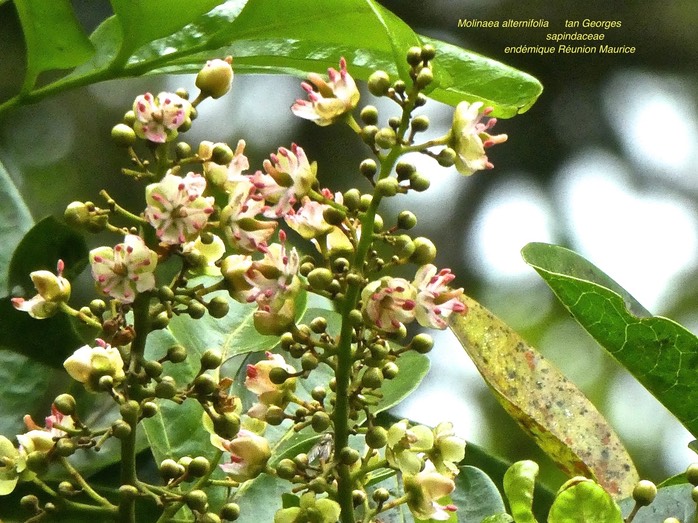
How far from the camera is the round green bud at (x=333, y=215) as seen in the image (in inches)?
15.8

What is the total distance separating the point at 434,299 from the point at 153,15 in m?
0.28

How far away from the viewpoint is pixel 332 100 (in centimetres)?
41

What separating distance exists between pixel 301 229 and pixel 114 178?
832 millimetres

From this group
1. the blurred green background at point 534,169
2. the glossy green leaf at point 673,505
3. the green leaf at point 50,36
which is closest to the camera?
the glossy green leaf at point 673,505

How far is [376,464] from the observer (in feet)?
1.33

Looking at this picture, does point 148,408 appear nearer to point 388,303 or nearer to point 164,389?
point 164,389

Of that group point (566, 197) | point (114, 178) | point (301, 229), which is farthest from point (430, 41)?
point (566, 197)

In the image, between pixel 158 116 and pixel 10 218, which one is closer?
pixel 158 116

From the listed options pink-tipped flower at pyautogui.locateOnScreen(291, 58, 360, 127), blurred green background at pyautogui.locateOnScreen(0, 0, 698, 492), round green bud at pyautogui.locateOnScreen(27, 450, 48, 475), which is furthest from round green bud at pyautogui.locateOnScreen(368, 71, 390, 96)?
blurred green background at pyautogui.locateOnScreen(0, 0, 698, 492)

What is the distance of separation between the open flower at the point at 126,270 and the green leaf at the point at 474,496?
24cm

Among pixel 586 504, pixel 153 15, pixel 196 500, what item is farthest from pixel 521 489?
pixel 153 15

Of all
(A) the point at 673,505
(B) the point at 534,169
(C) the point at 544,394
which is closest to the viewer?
(A) the point at 673,505

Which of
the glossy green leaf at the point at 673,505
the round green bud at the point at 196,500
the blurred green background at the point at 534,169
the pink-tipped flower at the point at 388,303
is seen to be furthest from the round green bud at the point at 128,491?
the blurred green background at the point at 534,169

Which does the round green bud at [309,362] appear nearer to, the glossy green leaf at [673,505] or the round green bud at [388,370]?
the round green bud at [388,370]
